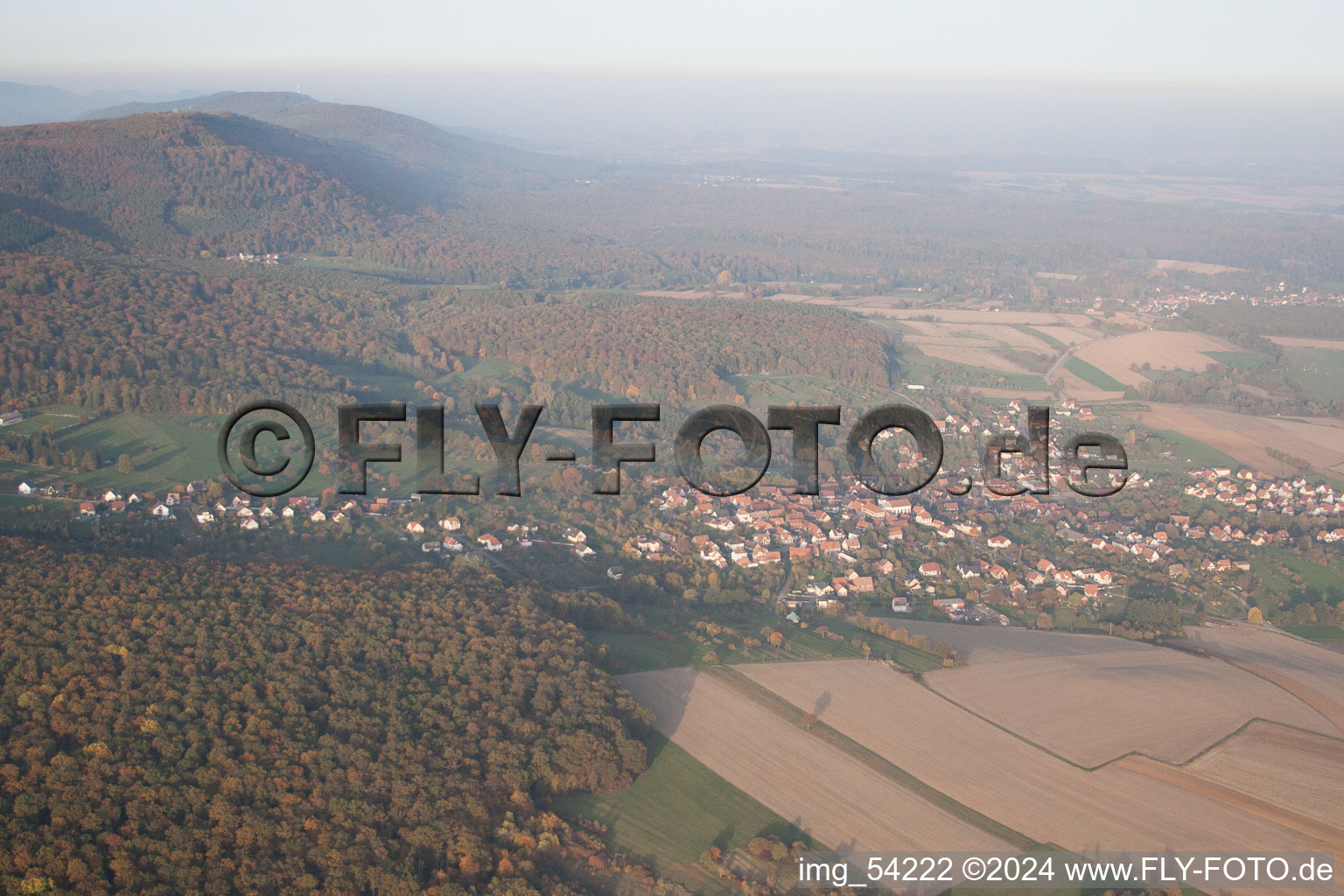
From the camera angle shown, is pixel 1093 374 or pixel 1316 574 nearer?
pixel 1316 574

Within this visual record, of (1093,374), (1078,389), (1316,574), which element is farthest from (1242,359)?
(1316,574)

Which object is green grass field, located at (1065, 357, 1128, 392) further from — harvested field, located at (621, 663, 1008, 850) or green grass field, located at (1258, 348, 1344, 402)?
harvested field, located at (621, 663, 1008, 850)

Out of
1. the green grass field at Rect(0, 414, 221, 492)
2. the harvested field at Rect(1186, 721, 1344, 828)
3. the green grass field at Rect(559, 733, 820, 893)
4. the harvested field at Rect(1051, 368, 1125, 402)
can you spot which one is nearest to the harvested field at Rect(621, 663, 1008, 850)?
the green grass field at Rect(559, 733, 820, 893)

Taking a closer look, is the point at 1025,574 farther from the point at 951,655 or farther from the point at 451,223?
the point at 451,223

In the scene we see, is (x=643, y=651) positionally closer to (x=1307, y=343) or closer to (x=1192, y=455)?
(x=1192, y=455)

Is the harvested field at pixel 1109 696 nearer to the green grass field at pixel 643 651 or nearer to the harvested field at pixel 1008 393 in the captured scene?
the green grass field at pixel 643 651

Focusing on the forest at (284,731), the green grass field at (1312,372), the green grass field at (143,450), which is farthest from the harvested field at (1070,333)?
the green grass field at (143,450)

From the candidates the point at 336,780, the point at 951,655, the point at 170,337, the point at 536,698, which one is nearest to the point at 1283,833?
the point at 951,655
